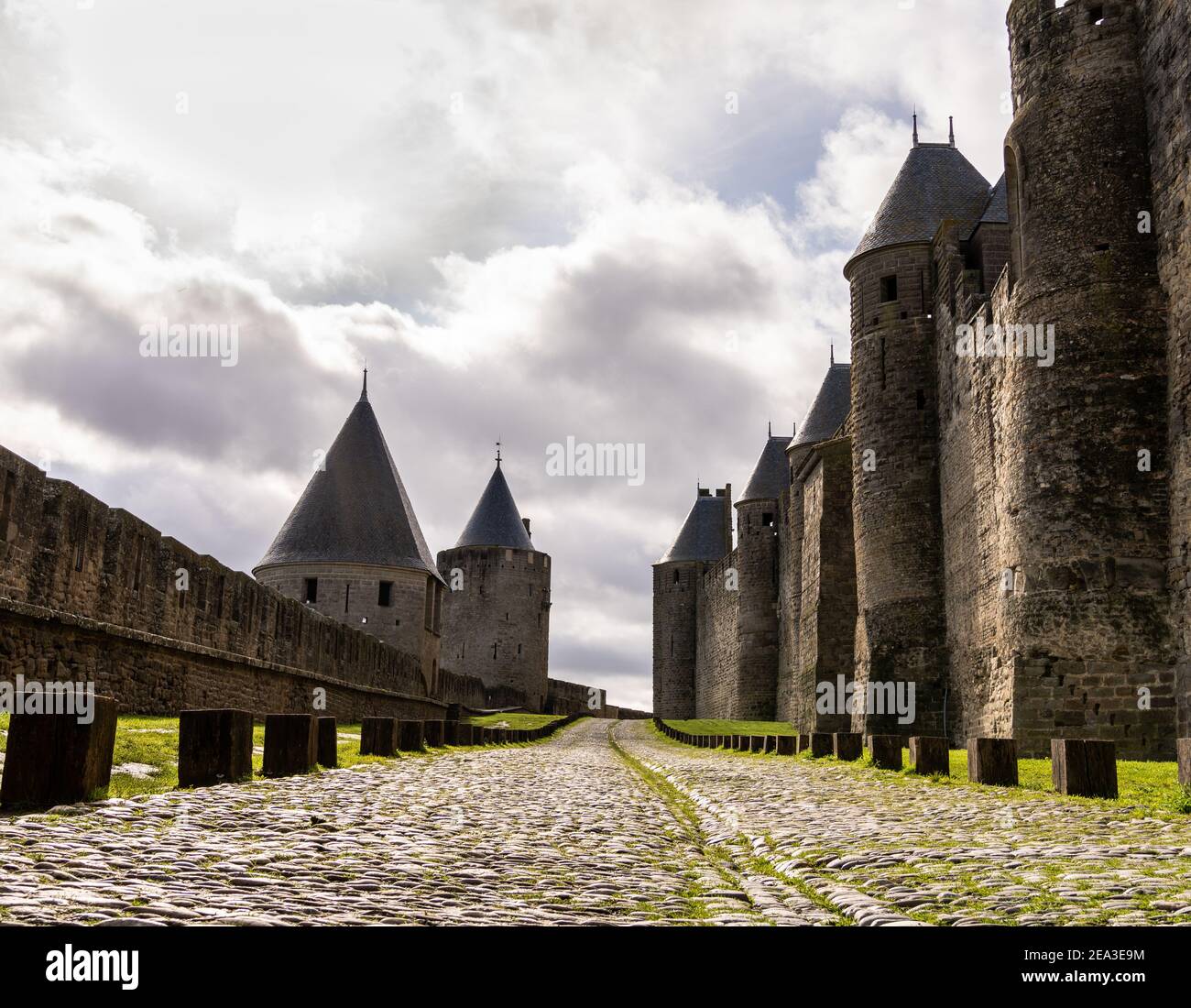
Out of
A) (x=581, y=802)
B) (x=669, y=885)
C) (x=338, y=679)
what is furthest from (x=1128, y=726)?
(x=338, y=679)

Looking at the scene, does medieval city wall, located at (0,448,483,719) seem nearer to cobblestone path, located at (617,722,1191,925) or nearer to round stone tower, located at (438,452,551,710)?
cobblestone path, located at (617,722,1191,925)

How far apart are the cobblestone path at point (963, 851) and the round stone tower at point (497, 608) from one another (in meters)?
48.2

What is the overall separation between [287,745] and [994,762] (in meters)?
5.33

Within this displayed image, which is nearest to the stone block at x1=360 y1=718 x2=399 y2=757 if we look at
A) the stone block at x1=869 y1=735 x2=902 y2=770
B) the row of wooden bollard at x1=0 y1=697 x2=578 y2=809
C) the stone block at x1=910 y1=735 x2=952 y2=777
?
the row of wooden bollard at x1=0 y1=697 x2=578 y2=809

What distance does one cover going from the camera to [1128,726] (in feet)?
47.5

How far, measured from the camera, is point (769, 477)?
141 ft

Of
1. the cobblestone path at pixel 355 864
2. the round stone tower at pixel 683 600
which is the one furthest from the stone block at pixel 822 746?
the round stone tower at pixel 683 600

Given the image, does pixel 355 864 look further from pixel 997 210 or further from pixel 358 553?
pixel 358 553

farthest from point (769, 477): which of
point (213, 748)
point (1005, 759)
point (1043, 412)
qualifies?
point (213, 748)

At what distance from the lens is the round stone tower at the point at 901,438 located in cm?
2205

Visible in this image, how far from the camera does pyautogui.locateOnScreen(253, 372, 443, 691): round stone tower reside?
40.2 m

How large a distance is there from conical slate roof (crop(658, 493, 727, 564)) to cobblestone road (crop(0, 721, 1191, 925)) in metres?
48.5

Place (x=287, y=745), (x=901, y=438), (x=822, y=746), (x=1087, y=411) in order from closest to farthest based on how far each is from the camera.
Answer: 1. (x=287, y=745)
2. (x=822, y=746)
3. (x=1087, y=411)
4. (x=901, y=438)

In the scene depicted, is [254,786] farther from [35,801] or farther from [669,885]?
[669,885]
